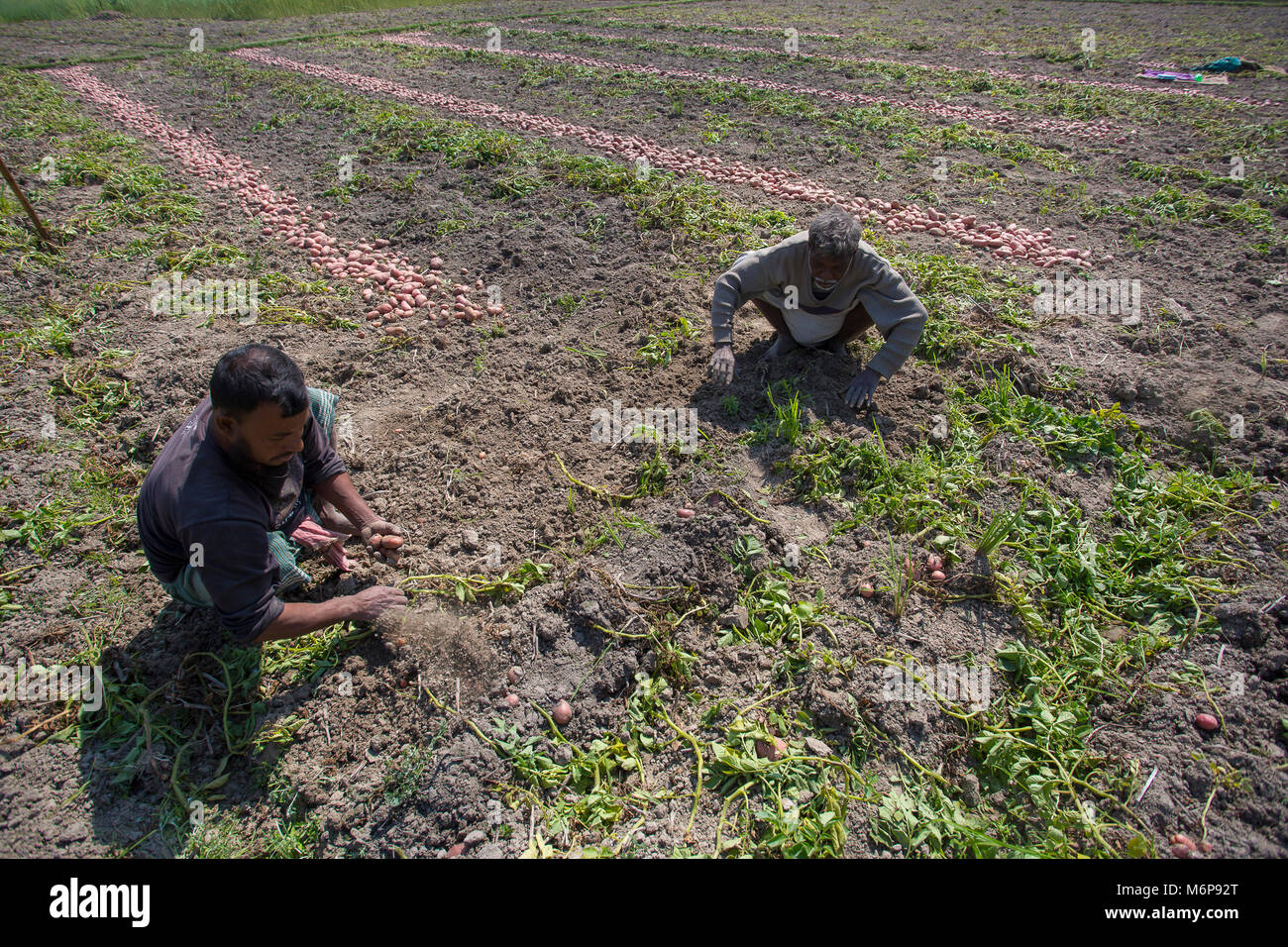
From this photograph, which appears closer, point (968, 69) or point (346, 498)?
point (346, 498)

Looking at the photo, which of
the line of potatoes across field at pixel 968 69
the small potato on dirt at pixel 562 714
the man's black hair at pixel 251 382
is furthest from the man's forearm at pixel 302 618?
the line of potatoes across field at pixel 968 69

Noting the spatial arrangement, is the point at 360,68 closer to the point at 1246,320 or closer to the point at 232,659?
the point at 232,659

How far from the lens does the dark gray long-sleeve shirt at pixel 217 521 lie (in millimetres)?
2340

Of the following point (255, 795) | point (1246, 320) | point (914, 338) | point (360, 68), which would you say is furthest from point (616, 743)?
point (360, 68)

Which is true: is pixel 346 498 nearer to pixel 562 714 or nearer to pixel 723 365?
pixel 562 714

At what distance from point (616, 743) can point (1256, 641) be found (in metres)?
2.78

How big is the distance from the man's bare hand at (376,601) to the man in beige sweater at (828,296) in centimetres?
216

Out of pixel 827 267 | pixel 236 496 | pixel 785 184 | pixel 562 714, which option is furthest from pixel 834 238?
pixel 785 184

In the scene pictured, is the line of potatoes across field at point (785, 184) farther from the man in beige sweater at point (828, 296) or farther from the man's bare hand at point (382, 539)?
the man's bare hand at point (382, 539)

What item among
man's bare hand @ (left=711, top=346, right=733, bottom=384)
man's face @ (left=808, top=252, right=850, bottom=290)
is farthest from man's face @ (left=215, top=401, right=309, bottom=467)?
man's face @ (left=808, top=252, right=850, bottom=290)

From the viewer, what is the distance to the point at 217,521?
2.33 meters

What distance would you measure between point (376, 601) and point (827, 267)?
9.14ft
